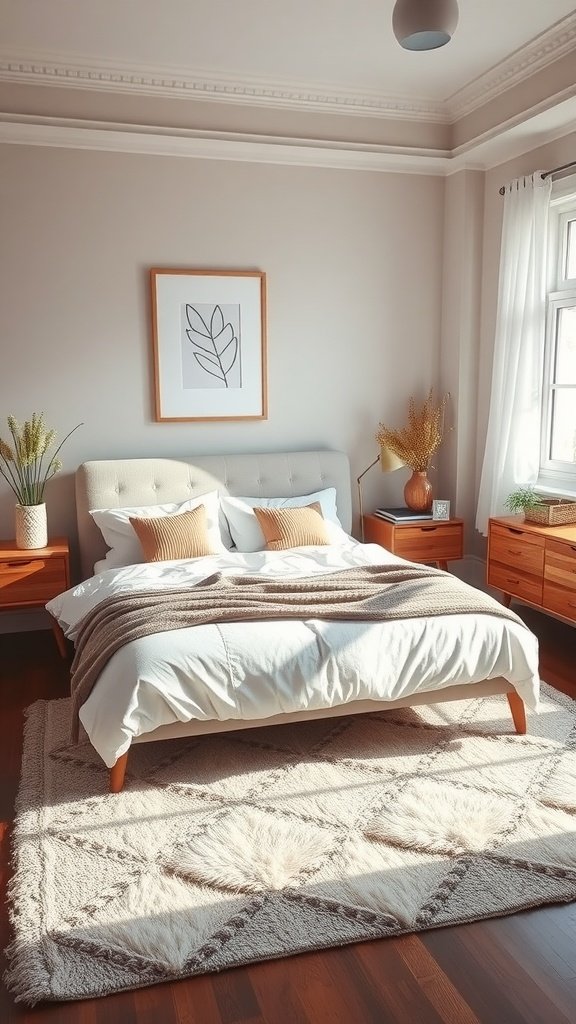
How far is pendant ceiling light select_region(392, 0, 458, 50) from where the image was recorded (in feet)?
8.23

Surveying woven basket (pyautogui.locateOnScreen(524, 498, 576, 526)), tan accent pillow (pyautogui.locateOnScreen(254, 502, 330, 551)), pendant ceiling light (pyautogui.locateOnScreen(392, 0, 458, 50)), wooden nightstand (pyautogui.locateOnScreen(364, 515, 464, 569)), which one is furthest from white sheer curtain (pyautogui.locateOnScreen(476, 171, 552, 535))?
pendant ceiling light (pyautogui.locateOnScreen(392, 0, 458, 50))

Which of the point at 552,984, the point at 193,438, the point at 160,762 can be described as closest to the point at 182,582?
the point at 160,762

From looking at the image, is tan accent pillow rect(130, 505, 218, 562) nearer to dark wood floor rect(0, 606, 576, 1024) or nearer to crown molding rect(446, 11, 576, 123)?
dark wood floor rect(0, 606, 576, 1024)

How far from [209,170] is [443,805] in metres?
3.78

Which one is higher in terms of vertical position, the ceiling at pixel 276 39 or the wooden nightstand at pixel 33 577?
the ceiling at pixel 276 39

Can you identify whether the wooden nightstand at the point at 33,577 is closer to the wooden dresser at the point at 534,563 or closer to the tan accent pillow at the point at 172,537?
the tan accent pillow at the point at 172,537

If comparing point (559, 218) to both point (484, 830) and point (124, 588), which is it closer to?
point (124, 588)

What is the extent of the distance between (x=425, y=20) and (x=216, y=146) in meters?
2.43

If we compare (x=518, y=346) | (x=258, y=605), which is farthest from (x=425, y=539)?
(x=258, y=605)

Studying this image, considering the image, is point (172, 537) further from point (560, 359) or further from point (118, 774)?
point (560, 359)

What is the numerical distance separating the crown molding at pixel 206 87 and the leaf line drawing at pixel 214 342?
1197 mm

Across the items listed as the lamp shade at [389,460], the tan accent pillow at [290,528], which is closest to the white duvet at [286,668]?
the tan accent pillow at [290,528]

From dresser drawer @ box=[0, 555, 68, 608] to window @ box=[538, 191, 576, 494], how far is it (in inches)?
114

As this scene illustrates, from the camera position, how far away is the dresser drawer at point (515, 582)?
4434 mm
